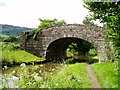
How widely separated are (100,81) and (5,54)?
39.7ft

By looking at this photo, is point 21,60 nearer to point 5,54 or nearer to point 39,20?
point 5,54

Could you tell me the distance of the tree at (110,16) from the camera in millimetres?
10883

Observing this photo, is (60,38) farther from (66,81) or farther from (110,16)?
(66,81)

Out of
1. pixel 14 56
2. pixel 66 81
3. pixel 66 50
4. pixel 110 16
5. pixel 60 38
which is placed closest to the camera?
pixel 66 81

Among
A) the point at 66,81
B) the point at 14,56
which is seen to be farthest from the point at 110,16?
the point at 14,56

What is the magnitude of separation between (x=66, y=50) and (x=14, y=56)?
1425 cm

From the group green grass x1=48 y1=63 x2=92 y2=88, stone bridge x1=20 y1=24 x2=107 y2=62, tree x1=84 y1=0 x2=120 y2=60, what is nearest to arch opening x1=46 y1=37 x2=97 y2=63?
stone bridge x1=20 y1=24 x2=107 y2=62

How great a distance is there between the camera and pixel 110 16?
37.4 feet

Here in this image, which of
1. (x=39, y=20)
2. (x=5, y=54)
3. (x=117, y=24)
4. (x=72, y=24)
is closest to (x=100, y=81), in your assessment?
(x=117, y=24)

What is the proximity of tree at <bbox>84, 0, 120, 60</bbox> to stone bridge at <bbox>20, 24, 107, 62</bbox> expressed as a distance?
8.10 meters

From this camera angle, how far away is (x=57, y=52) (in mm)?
31453

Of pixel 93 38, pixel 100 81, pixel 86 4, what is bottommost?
pixel 100 81

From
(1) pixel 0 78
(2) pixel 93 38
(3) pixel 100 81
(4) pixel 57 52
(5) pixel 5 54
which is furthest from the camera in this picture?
(4) pixel 57 52

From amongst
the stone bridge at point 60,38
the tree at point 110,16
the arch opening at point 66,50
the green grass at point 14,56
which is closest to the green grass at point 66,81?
the tree at point 110,16
